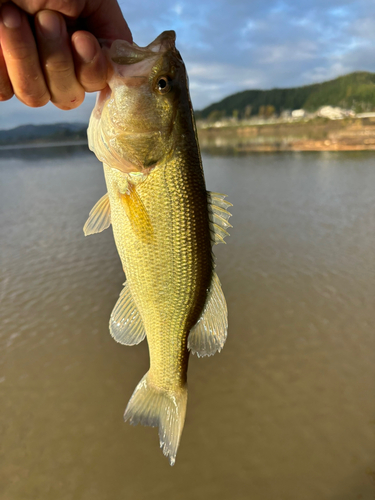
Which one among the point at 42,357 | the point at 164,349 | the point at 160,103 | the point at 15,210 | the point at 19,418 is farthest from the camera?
the point at 15,210

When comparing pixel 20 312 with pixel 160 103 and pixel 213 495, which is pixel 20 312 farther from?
pixel 160 103

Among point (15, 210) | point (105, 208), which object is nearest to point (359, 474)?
point (105, 208)

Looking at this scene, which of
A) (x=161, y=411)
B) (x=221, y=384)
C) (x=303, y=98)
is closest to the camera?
(x=161, y=411)

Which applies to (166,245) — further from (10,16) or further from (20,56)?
(10,16)

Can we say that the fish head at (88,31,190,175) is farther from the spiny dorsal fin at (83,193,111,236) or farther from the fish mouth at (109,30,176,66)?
the spiny dorsal fin at (83,193,111,236)

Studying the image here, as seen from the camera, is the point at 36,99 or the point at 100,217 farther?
the point at 100,217

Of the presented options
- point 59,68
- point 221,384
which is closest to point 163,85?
point 59,68
